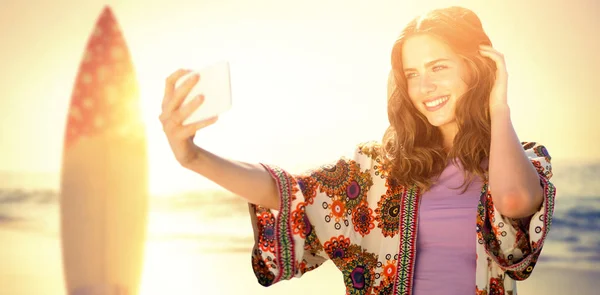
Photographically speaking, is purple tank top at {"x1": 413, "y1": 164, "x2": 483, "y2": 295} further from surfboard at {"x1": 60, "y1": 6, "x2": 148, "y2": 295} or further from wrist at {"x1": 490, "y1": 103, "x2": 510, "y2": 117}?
surfboard at {"x1": 60, "y1": 6, "x2": 148, "y2": 295}

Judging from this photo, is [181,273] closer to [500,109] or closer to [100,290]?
[100,290]

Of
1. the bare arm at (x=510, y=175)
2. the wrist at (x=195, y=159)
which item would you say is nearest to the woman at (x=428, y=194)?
the bare arm at (x=510, y=175)

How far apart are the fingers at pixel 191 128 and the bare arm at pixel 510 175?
559 mm

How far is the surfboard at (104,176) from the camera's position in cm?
233

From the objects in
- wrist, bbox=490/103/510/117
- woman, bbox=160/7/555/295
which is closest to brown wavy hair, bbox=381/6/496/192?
woman, bbox=160/7/555/295

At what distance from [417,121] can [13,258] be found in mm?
1878

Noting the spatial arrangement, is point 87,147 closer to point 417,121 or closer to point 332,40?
point 332,40

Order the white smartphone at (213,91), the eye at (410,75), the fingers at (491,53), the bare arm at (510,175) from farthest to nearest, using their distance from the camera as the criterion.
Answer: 1. the eye at (410,75)
2. the fingers at (491,53)
3. the bare arm at (510,175)
4. the white smartphone at (213,91)

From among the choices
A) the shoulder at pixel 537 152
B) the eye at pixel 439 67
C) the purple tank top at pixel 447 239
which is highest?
the eye at pixel 439 67

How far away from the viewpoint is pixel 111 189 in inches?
93.4

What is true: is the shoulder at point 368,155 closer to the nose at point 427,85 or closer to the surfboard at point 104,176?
the nose at point 427,85

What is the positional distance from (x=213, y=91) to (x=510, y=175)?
1.93 ft

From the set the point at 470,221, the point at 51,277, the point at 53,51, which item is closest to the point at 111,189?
the point at 51,277

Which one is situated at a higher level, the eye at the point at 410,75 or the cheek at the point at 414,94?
the eye at the point at 410,75
